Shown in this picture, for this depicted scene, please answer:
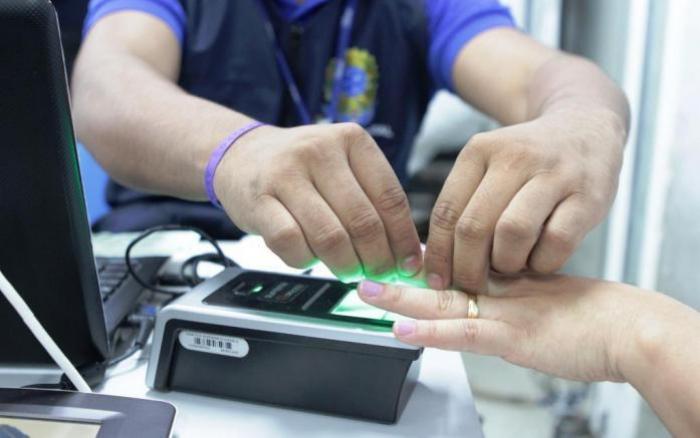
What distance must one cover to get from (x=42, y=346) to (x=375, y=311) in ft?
0.86

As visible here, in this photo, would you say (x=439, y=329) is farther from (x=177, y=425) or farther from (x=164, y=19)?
(x=164, y=19)

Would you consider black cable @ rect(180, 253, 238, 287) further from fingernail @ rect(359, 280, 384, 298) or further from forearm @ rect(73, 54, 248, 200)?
fingernail @ rect(359, 280, 384, 298)

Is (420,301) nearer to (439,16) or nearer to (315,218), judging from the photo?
(315,218)

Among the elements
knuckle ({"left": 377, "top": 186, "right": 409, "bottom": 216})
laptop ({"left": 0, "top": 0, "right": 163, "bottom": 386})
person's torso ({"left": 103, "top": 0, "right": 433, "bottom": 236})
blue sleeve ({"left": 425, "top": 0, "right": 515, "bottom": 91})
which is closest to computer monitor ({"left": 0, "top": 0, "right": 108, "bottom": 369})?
laptop ({"left": 0, "top": 0, "right": 163, "bottom": 386})

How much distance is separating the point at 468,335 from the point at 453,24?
77 cm

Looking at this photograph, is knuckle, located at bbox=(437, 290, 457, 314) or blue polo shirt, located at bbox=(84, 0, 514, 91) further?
blue polo shirt, located at bbox=(84, 0, 514, 91)

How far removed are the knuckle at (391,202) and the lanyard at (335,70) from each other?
572mm

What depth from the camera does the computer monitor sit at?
1.26 ft

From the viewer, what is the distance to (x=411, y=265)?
563mm

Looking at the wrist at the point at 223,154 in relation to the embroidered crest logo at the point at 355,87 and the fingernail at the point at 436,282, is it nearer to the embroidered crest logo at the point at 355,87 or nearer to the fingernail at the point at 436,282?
the fingernail at the point at 436,282

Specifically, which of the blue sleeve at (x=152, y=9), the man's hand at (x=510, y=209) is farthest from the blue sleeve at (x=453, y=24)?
the man's hand at (x=510, y=209)

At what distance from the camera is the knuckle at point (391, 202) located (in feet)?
1.74

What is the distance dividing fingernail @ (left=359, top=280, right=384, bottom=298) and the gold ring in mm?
86

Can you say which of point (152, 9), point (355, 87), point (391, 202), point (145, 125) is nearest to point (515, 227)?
point (391, 202)
